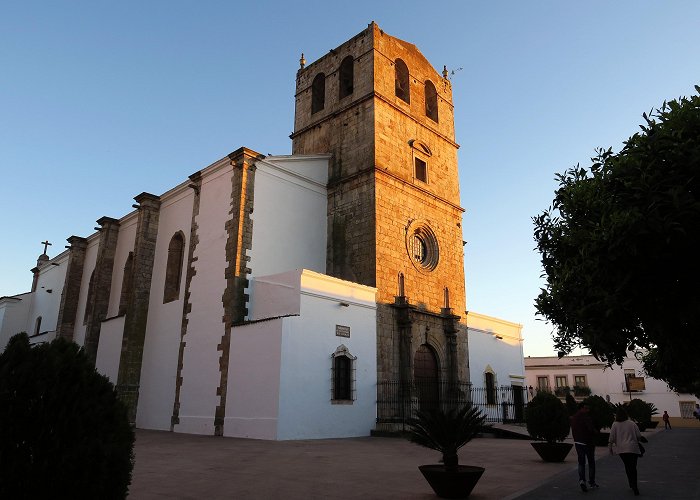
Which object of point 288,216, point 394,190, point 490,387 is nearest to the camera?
point 288,216

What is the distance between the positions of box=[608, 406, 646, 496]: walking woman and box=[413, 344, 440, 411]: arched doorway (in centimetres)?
1160

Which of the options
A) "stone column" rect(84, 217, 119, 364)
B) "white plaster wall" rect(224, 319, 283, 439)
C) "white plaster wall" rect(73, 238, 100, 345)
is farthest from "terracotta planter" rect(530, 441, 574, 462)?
"white plaster wall" rect(73, 238, 100, 345)

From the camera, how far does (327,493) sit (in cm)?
712

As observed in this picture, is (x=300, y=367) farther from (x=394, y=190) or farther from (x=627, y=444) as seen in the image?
(x=627, y=444)

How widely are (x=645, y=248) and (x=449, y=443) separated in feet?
12.2

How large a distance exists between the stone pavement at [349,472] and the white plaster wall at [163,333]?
5.47 metres

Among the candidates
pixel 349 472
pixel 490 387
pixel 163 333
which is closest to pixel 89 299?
pixel 163 333

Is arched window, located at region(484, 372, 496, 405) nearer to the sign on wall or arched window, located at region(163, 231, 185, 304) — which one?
the sign on wall

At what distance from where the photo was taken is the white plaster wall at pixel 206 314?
680 inches

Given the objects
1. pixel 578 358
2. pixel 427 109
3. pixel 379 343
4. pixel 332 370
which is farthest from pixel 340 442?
pixel 578 358

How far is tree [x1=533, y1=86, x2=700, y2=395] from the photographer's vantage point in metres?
5.97

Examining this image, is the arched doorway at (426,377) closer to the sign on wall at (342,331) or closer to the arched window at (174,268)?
the sign on wall at (342,331)

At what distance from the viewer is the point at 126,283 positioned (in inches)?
904

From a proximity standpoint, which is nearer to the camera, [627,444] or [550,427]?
[627,444]
